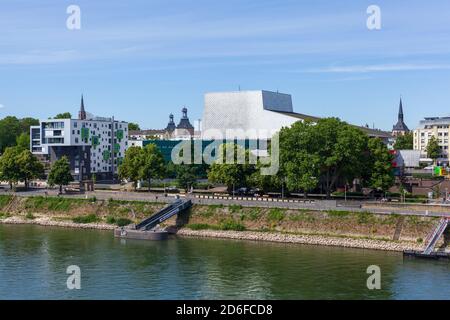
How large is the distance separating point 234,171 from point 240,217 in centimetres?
1111

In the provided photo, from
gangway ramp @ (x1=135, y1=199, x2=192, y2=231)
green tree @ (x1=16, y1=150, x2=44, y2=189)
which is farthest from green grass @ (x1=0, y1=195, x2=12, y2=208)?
gangway ramp @ (x1=135, y1=199, x2=192, y2=231)

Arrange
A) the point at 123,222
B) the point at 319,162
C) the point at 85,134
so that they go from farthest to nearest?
the point at 85,134, the point at 123,222, the point at 319,162

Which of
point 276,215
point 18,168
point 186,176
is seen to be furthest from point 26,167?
point 276,215

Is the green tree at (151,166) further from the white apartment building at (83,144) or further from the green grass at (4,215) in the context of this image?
the white apartment building at (83,144)

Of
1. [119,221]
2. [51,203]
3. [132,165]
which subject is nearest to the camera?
[119,221]

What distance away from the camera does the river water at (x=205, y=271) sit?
41.7 m

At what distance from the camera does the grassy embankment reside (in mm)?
59844

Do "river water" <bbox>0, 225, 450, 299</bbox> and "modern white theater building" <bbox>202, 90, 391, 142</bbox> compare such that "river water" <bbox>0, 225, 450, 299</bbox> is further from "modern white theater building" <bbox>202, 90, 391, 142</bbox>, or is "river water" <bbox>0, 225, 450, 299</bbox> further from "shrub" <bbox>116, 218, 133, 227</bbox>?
"modern white theater building" <bbox>202, 90, 391, 142</bbox>

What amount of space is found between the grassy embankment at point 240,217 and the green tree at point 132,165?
1020cm

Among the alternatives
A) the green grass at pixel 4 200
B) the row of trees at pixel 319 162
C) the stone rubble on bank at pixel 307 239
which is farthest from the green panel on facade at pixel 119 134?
the stone rubble on bank at pixel 307 239

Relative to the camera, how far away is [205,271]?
48.2m

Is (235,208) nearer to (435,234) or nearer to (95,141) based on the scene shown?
(435,234)

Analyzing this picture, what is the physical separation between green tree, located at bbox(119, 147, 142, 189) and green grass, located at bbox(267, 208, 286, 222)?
84.8 feet

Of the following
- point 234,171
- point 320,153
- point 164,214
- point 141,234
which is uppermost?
point 320,153
